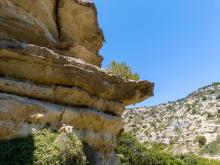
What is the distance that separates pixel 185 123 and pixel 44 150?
97075 mm

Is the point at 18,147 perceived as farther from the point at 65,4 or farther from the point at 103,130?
the point at 65,4

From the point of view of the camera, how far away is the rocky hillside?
96312 millimetres

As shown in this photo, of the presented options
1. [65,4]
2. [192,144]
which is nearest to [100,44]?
[65,4]

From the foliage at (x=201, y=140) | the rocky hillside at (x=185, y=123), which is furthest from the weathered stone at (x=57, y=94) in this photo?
the foliage at (x=201, y=140)

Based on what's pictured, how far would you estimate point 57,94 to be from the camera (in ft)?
53.1

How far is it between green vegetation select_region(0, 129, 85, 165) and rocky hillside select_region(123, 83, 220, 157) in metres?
72.4

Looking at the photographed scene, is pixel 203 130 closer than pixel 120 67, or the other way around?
pixel 120 67

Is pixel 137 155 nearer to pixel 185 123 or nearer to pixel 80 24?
pixel 80 24

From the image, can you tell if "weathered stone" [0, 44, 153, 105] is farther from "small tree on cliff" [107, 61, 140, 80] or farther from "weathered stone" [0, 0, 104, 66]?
"small tree on cliff" [107, 61, 140, 80]

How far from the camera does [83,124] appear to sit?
16.9m

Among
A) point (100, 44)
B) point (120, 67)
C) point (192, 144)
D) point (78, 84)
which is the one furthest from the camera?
point (192, 144)

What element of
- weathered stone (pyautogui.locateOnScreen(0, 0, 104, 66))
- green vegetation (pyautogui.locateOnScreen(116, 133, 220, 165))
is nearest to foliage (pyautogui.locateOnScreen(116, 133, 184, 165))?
green vegetation (pyautogui.locateOnScreen(116, 133, 220, 165))

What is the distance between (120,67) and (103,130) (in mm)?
29364

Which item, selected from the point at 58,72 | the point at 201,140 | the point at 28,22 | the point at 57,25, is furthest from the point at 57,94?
the point at 201,140
